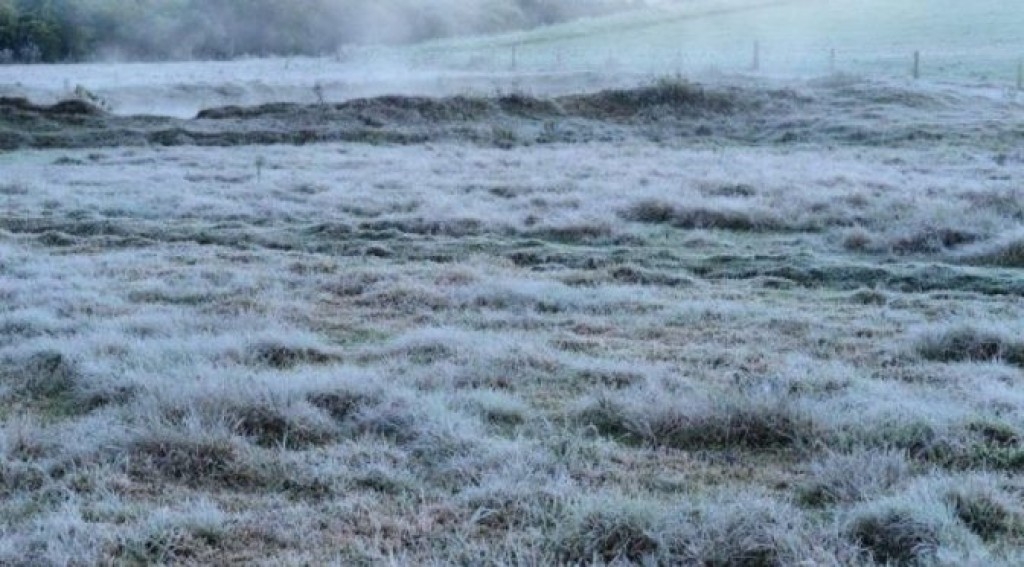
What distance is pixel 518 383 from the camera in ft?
23.6

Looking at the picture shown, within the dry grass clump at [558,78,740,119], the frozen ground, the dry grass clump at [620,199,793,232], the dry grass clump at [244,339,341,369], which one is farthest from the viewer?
the frozen ground

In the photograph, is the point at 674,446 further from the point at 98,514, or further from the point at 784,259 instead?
the point at 784,259

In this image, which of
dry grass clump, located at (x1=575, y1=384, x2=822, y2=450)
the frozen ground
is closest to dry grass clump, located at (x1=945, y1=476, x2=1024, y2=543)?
dry grass clump, located at (x1=575, y1=384, x2=822, y2=450)

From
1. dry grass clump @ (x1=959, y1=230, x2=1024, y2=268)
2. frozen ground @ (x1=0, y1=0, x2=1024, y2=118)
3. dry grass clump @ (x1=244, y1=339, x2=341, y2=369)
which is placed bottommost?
dry grass clump @ (x1=959, y1=230, x2=1024, y2=268)

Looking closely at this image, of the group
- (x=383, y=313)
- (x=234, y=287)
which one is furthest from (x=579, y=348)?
(x=234, y=287)

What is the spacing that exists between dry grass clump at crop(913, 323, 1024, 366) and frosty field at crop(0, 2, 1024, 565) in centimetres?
3

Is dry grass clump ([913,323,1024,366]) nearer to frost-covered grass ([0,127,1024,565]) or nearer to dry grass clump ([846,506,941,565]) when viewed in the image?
frost-covered grass ([0,127,1024,565])

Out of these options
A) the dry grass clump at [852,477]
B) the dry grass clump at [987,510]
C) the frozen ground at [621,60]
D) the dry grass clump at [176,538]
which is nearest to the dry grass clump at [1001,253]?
the dry grass clump at [852,477]

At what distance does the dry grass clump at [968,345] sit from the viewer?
7879mm

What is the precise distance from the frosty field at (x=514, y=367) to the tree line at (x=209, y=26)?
48242mm

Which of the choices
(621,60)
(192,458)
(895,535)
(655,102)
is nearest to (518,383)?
(192,458)

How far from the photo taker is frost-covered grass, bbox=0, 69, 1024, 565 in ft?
15.4

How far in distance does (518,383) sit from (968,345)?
3499mm

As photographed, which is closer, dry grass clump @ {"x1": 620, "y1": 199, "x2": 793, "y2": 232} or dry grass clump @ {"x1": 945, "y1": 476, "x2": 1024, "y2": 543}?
dry grass clump @ {"x1": 945, "y1": 476, "x2": 1024, "y2": 543}
